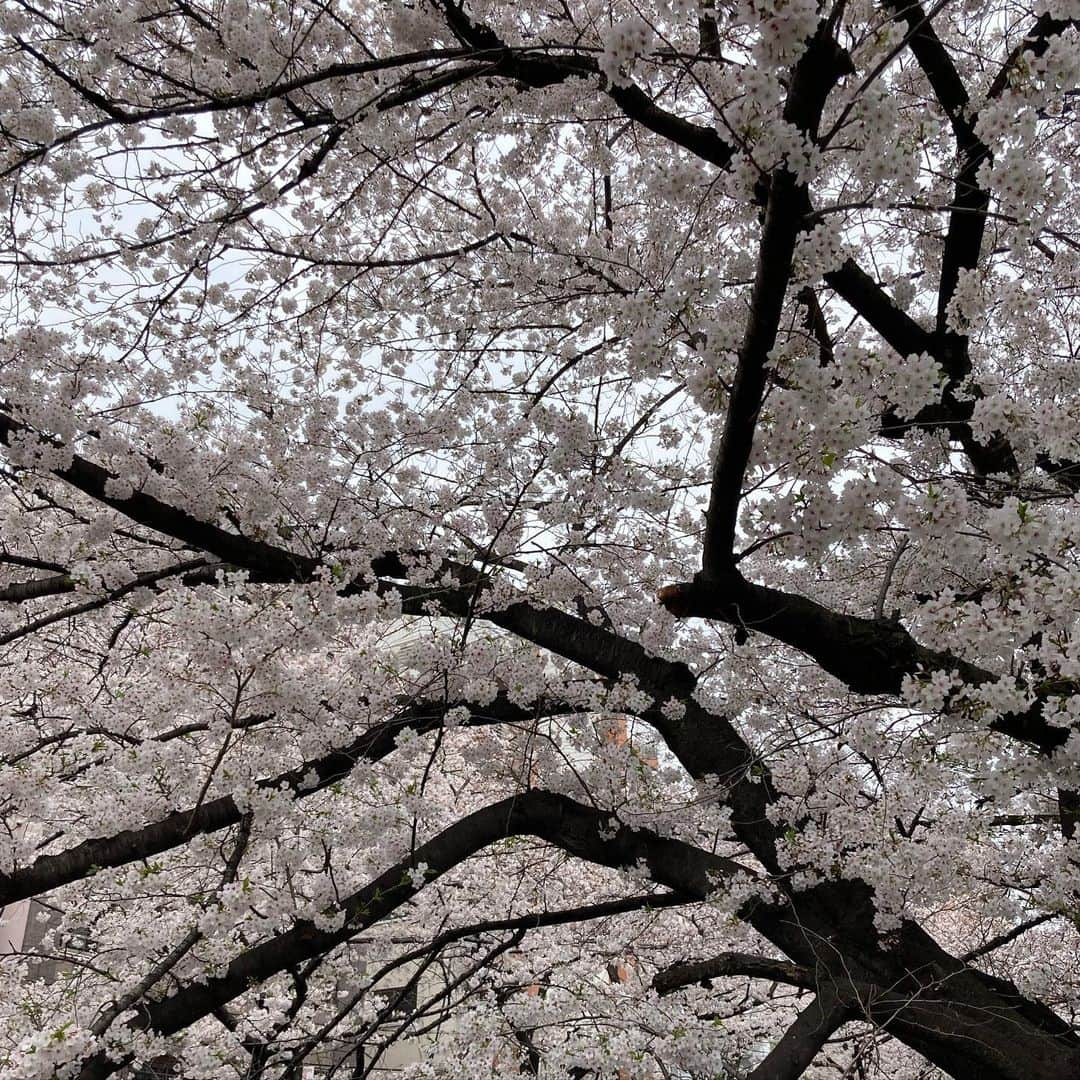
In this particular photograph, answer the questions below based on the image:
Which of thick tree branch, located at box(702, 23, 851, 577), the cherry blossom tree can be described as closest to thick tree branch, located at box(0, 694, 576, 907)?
the cherry blossom tree

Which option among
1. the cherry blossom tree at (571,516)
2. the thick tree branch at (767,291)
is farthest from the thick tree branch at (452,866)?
the thick tree branch at (767,291)

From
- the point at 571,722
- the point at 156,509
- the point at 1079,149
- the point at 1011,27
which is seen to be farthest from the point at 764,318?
the point at 1079,149

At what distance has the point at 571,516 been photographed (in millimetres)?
4391

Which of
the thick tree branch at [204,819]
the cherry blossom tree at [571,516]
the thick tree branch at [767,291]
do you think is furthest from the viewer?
the thick tree branch at [204,819]

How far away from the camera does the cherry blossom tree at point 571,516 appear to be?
262 cm

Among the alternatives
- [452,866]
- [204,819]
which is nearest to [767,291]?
[452,866]

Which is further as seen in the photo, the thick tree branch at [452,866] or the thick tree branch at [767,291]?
the thick tree branch at [452,866]

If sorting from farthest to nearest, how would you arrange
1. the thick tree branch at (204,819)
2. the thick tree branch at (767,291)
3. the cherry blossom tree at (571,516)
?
the thick tree branch at (204,819)
the cherry blossom tree at (571,516)
the thick tree branch at (767,291)

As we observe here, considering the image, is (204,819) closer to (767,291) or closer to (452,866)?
(452,866)

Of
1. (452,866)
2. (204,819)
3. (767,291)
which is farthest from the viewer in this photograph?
(452,866)

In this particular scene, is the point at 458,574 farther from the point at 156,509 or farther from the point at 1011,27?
the point at 1011,27

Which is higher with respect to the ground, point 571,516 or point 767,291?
point 571,516

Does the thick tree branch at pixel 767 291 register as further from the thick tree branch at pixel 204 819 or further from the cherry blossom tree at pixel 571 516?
the thick tree branch at pixel 204 819

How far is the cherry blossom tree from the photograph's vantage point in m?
2.62
